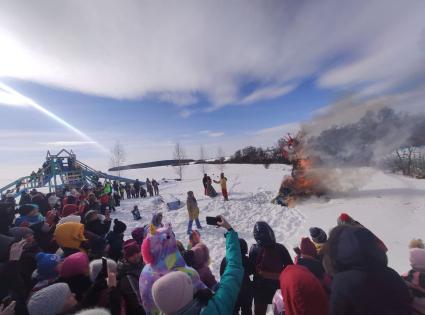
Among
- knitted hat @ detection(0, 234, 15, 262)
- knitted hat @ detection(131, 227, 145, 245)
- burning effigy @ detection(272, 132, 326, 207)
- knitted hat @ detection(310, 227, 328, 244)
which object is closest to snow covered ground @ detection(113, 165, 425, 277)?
burning effigy @ detection(272, 132, 326, 207)

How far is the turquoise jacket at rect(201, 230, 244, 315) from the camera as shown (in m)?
1.84

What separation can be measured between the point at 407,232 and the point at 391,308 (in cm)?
686

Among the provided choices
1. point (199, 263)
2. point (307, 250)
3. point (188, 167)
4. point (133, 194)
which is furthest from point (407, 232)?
point (188, 167)

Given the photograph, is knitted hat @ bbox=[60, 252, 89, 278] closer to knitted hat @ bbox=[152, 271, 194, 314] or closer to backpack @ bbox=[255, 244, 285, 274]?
knitted hat @ bbox=[152, 271, 194, 314]

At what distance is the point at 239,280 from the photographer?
2.17 m

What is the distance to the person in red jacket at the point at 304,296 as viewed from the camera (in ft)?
5.54

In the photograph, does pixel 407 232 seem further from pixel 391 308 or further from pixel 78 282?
pixel 78 282

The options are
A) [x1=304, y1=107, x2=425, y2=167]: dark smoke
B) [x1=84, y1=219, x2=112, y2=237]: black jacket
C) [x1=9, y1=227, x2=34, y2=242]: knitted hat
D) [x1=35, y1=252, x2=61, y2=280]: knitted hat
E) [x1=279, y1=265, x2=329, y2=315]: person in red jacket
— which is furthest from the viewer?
[x1=304, y1=107, x2=425, y2=167]: dark smoke

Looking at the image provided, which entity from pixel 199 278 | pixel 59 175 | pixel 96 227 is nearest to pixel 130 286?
pixel 199 278

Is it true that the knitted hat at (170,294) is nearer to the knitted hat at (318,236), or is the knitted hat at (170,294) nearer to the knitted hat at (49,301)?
the knitted hat at (49,301)

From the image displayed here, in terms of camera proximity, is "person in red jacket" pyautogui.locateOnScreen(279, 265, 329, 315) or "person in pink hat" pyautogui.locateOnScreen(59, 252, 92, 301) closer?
"person in red jacket" pyautogui.locateOnScreen(279, 265, 329, 315)

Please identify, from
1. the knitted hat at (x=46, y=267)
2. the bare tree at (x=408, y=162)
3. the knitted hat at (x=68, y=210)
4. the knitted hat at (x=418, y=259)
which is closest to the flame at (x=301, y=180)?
the bare tree at (x=408, y=162)

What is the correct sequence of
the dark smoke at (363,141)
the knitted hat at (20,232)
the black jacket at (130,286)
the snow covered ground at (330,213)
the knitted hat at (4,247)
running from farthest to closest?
the dark smoke at (363,141), the snow covered ground at (330,213), the knitted hat at (20,232), the knitted hat at (4,247), the black jacket at (130,286)

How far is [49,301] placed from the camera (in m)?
1.83
